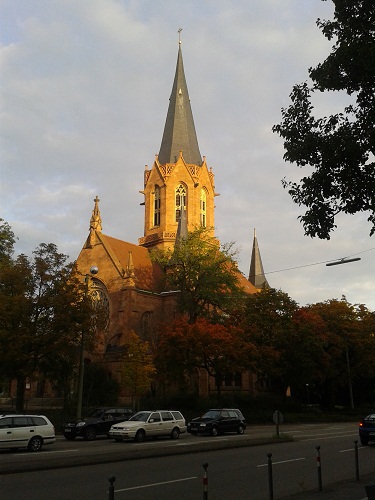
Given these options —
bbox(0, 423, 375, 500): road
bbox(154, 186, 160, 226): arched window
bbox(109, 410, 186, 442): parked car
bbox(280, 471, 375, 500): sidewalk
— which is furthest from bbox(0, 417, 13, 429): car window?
bbox(154, 186, 160, 226): arched window

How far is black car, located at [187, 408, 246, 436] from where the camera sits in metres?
26.2

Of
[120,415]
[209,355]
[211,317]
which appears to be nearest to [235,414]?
[120,415]

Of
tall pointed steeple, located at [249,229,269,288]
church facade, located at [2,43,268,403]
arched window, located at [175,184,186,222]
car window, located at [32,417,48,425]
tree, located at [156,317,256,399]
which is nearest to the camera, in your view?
car window, located at [32,417,48,425]

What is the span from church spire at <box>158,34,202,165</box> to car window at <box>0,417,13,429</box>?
51.1 m

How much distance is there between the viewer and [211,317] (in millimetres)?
44188

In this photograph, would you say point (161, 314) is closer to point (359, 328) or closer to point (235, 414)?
point (359, 328)

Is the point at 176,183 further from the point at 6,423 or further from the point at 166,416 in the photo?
the point at 6,423

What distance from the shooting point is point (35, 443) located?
63.3 feet

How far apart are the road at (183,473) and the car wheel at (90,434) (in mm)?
4978

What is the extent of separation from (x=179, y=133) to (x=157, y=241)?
51.8 feet

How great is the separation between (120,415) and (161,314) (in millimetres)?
26071

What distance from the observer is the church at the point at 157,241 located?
5000cm

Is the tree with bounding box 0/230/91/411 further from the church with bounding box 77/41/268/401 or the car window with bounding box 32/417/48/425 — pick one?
the church with bounding box 77/41/268/401

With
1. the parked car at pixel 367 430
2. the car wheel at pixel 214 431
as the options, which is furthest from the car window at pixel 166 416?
the parked car at pixel 367 430
